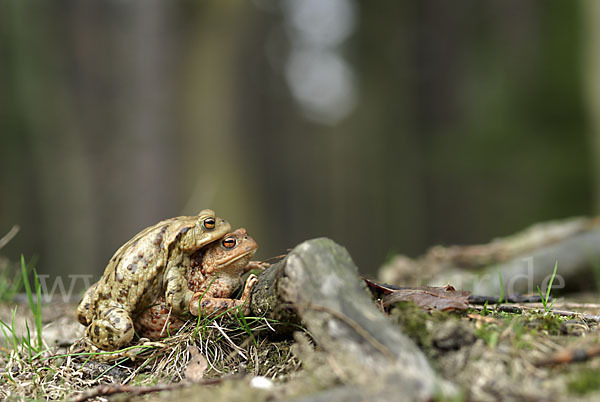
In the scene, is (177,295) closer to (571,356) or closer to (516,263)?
(571,356)

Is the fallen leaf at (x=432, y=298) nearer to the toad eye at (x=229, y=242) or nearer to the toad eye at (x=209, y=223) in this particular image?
the toad eye at (x=229, y=242)

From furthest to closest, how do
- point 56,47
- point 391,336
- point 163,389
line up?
1. point 56,47
2. point 163,389
3. point 391,336

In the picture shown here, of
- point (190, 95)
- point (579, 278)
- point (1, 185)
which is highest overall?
point (190, 95)

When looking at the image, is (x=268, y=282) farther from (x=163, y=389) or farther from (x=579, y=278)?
(x=579, y=278)

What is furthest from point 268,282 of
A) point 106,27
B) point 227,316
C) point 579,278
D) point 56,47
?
point 56,47

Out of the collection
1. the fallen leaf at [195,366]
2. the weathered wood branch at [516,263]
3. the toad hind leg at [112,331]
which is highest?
the toad hind leg at [112,331]

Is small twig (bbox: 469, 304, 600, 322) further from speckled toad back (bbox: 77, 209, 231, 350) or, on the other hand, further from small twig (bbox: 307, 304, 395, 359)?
speckled toad back (bbox: 77, 209, 231, 350)

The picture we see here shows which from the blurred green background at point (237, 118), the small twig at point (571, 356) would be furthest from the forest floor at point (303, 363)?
the blurred green background at point (237, 118)

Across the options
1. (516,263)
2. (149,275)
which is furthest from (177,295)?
(516,263)
